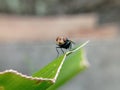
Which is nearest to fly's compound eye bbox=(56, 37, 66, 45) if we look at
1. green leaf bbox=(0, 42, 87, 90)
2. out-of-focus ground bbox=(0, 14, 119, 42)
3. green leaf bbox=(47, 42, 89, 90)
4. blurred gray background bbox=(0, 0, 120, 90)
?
green leaf bbox=(47, 42, 89, 90)

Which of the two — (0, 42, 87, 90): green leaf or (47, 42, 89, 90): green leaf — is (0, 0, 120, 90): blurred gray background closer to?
(47, 42, 89, 90): green leaf

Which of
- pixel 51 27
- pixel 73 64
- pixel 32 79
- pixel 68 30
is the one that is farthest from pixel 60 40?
pixel 51 27

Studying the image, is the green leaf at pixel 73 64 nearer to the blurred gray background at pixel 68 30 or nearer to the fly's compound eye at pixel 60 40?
the fly's compound eye at pixel 60 40

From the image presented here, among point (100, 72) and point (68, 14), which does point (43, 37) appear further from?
point (100, 72)

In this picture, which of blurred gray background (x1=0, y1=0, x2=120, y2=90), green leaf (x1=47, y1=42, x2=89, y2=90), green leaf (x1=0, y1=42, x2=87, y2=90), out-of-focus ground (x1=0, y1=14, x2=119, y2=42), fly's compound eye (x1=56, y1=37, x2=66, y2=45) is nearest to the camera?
green leaf (x1=0, y1=42, x2=87, y2=90)

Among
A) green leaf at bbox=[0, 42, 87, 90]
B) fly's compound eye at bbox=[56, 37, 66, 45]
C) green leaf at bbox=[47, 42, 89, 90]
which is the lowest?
fly's compound eye at bbox=[56, 37, 66, 45]

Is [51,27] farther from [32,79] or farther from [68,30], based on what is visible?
[32,79]

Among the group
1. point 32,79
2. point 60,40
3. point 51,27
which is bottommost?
point 51,27

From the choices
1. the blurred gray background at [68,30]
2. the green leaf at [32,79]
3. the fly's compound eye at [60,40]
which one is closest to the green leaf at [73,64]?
the green leaf at [32,79]
